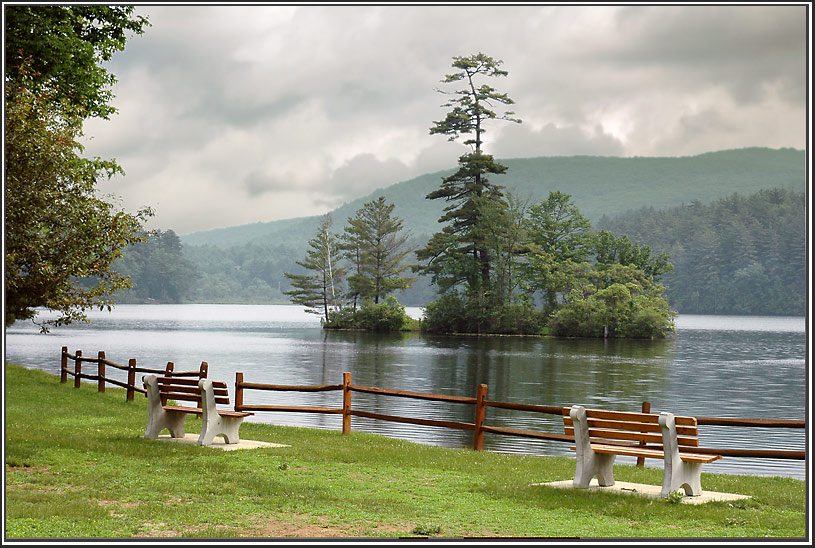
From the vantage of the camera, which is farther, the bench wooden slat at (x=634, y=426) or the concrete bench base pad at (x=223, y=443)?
the concrete bench base pad at (x=223, y=443)

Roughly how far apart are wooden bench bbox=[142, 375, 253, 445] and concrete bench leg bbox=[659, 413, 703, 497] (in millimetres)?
6217

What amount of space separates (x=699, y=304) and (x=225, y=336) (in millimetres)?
74467

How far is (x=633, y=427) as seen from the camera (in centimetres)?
943

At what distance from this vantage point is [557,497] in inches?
358

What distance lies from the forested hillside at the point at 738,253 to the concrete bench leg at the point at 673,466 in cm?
9562

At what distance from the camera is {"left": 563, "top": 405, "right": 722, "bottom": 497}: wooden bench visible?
9.02 m

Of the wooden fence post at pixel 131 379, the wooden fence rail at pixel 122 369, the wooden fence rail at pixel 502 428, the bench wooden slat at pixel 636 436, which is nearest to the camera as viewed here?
the bench wooden slat at pixel 636 436

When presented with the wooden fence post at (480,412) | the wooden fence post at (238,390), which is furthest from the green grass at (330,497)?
the wooden fence post at (238,390)

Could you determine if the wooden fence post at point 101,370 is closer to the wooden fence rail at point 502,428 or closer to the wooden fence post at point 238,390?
the wooden fence post at point 238,390

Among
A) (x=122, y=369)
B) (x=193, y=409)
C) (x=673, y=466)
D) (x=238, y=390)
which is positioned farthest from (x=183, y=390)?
(x=122, y=369)

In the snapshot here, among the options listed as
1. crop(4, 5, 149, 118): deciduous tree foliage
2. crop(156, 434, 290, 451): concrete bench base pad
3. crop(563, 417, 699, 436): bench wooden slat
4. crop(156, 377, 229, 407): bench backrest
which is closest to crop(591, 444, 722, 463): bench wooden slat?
crop(563, 417, 699, 436): bench wooden slat

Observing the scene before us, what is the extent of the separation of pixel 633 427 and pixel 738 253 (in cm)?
10817

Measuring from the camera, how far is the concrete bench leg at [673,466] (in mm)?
8977

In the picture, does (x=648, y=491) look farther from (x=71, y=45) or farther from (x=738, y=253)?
(x=738, y=253)
